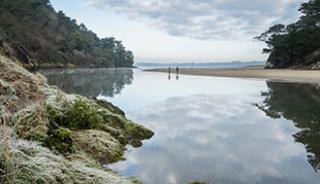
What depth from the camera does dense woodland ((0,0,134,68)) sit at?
44625 millimetres

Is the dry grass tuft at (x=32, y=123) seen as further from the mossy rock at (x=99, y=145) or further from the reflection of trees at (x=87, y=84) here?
the reflection of trees at (x=87, y=84)

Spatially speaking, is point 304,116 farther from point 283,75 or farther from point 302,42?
point 302,42

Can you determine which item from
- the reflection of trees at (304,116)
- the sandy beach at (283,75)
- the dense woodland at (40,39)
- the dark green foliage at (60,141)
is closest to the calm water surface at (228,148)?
the reflection of trees at (304,116)

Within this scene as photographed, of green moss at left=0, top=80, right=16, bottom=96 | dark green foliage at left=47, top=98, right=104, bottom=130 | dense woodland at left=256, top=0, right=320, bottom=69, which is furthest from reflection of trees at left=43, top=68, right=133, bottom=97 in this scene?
dense woodland at left=256, top=0, right=320, bottom=69

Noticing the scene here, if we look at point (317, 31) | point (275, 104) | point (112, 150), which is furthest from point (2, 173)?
point (317, 31)

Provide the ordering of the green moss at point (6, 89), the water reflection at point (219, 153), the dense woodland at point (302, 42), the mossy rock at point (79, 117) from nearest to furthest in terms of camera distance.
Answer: the water reflection at point (219, 153)
the green moss at point (6, 89)
the mossy rock at point (79, 117)
the dense woodland at point (302, 42)

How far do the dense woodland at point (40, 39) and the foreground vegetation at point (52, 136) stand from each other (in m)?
26.6

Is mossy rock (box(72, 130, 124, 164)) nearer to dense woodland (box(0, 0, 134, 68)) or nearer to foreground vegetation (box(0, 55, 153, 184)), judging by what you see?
foreground vegetation (box(0, 55, 153, 184))

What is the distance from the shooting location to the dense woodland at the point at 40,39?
44.6 metres

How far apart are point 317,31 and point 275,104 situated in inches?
1459

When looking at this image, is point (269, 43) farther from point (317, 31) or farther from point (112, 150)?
point (112, 150)

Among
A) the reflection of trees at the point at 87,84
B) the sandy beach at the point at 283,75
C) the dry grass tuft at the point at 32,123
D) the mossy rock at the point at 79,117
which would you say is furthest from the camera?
the sandy beach at the point at 283,75

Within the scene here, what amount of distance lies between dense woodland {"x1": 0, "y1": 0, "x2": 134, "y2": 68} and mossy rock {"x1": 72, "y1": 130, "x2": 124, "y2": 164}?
27.4 metres

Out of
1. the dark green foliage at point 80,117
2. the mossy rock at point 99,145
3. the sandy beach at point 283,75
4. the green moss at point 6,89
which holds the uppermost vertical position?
the green moss at point 6,89
